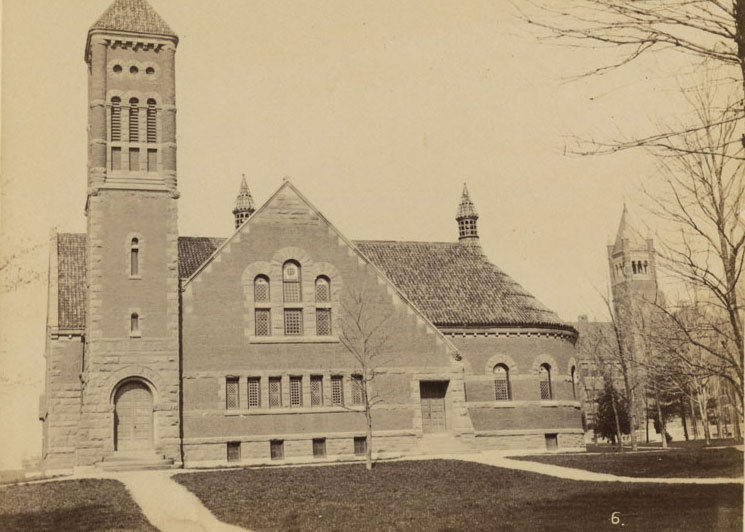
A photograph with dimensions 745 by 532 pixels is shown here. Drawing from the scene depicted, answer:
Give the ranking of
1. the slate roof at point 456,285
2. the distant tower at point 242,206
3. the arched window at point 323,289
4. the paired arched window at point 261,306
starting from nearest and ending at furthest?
the paired arched window at point 261,306 → the arched window at point 323,289 → the slate roof at point 456,285 → the distant tower at point 242,206

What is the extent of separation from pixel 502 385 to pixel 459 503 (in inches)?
761

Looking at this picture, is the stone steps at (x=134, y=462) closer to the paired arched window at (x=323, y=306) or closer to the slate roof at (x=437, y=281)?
the slate roof at (x=437, y=281)

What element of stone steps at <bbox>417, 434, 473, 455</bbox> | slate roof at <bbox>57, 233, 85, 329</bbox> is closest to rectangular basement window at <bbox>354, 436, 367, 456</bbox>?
stone steps at <bbox>417, 434, 473, 455</bbox>

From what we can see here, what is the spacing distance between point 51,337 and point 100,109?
967 cm

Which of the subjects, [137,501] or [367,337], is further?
[367,337]

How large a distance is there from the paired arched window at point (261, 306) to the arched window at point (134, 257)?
471 cm

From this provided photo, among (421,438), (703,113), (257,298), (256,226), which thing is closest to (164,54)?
(256,226)

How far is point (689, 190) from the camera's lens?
19656 millimetres

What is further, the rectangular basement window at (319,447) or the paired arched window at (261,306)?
the paired arched window at (261,306)

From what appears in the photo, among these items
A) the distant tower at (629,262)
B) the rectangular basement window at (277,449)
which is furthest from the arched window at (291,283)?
the distant tower at (629,262)

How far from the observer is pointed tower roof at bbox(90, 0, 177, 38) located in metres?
33.3

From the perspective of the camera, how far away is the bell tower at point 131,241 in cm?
3200

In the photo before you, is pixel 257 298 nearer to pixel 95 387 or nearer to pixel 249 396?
pixel 249 396

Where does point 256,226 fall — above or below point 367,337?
above
